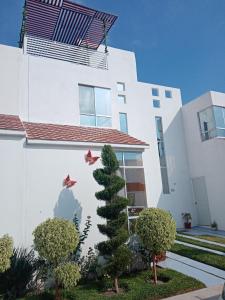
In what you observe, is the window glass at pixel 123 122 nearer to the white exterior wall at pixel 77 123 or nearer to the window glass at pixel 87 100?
the white exterior wall at pixel 77 123

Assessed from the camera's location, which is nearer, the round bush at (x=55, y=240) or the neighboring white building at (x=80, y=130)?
the round bush at (x=55, y=240)

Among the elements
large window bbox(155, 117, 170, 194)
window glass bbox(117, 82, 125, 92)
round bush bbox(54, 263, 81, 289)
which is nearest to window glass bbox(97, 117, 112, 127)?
window glass bbox(117, 82, 125, 92)

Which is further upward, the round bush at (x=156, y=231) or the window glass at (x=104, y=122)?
the window glass at (x=104, y=122)

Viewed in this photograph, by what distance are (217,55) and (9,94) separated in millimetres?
12421

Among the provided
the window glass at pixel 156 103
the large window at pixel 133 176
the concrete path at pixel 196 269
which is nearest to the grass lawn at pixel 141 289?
the concrete path at pixel 196 269

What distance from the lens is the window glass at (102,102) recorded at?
15.3 meters

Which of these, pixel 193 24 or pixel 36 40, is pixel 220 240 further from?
pixel 36 40

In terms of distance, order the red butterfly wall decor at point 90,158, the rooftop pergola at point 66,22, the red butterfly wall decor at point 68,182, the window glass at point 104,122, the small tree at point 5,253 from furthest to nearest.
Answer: the rooftop pergola at point 66,22 → the window glass at point 104,122 → the red butterfly wall decor at point 90,158 → the red butterfly wall decor at point 68,182 → the small tree at point 5,253

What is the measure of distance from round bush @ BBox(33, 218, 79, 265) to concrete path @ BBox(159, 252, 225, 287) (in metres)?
4.77

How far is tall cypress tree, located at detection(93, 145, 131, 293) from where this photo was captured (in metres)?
9.01

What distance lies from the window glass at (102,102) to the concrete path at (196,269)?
8.56 meters

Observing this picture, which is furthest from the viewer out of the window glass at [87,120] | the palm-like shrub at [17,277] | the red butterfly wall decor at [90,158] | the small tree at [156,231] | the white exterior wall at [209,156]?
the white exterior wall at [209,156]

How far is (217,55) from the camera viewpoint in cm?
1596

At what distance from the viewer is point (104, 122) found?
49.9 feet
